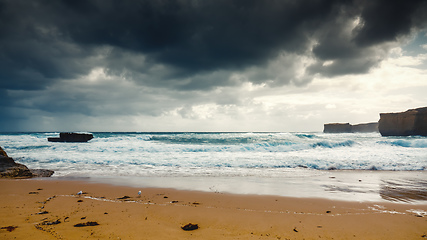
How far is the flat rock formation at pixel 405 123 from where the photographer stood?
165 ft

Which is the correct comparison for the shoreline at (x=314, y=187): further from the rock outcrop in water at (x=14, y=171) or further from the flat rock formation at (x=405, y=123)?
the flat rock formation at (x=405, y=123)

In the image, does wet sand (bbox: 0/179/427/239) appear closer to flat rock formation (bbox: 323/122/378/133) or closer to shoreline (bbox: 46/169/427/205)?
shoreline (bbox: 46/169/427/205)

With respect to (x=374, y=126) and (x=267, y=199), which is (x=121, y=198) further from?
(x=374, y=126)

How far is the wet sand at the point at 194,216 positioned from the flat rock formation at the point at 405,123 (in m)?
61.2

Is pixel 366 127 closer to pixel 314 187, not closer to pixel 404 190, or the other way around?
pixel 404 190

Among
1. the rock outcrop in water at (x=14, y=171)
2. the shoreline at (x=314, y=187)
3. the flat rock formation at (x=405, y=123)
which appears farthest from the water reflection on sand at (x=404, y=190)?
the flat rock formation at (x=405, y=123)

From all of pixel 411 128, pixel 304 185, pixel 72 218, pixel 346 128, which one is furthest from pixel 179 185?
pixel 346 128

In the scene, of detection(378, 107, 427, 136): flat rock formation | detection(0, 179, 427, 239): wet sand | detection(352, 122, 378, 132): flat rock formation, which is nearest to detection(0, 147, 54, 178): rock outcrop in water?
detection(0, 179, 427, 239): wet sand

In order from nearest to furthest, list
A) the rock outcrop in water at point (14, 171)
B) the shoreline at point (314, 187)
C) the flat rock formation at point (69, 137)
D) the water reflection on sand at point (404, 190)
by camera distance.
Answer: the water reflection on sand at point (404, 190) → the shoreline at point (314, 187) → the rock outcrop in water at point (14, 171) → the flat rock formation at point (69, 137)

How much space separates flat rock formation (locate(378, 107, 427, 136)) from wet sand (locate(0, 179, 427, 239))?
61243 mm

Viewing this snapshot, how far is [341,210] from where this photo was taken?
5.19m

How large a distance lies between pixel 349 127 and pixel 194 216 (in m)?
104

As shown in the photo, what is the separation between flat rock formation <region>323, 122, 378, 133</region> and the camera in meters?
91.3

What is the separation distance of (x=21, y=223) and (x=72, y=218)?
2.52 feet
